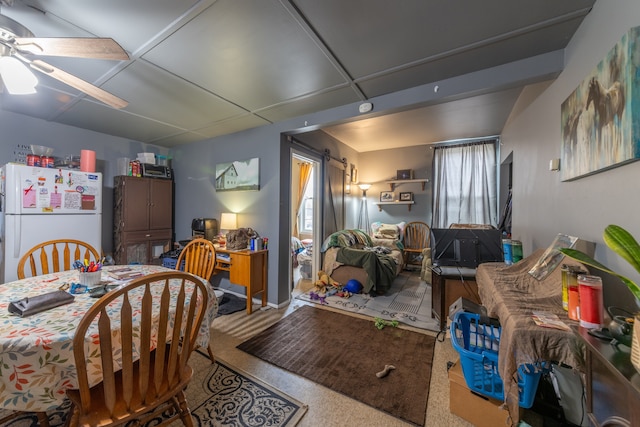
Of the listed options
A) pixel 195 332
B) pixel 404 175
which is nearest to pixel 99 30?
pixel 195 332

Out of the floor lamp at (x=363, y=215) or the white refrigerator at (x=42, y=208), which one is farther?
the floor lamp at (x=363, y=215)

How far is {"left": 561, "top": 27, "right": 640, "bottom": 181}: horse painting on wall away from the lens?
3.02 ft

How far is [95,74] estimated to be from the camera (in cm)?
195

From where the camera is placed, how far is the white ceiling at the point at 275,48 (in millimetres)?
1333

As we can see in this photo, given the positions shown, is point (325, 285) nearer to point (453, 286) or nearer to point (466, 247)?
point (453, 286)

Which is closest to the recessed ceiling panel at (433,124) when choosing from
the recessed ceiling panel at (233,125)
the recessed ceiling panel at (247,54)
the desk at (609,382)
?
the recessed ceiling panel at (233,125)

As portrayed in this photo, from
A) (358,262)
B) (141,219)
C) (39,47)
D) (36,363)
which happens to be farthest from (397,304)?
(141,219)

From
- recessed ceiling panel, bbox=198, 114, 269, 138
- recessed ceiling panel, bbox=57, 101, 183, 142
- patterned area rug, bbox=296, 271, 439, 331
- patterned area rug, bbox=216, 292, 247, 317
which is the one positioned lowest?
patterned area rug, bbox=216, 292, 247, 317

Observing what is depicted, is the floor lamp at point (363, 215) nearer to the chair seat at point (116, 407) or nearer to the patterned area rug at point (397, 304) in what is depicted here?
the patterned area rug at point (397, 304)

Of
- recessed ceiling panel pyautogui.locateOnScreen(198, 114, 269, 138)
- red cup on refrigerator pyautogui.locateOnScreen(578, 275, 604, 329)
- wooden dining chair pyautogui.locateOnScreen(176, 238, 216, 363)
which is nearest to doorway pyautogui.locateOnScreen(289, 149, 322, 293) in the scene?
recessed ceiling panel pyautogui.locateOnScreen(198, 114, 269, 138)

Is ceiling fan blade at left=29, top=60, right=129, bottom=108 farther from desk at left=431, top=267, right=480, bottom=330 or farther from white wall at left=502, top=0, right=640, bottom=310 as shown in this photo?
desk at left=431, top=267, right=480, bottom=330

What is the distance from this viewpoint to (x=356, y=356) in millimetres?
2010

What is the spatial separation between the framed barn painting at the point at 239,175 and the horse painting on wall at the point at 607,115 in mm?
2953

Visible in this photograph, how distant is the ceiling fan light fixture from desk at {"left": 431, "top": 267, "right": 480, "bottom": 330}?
11.0 feet
